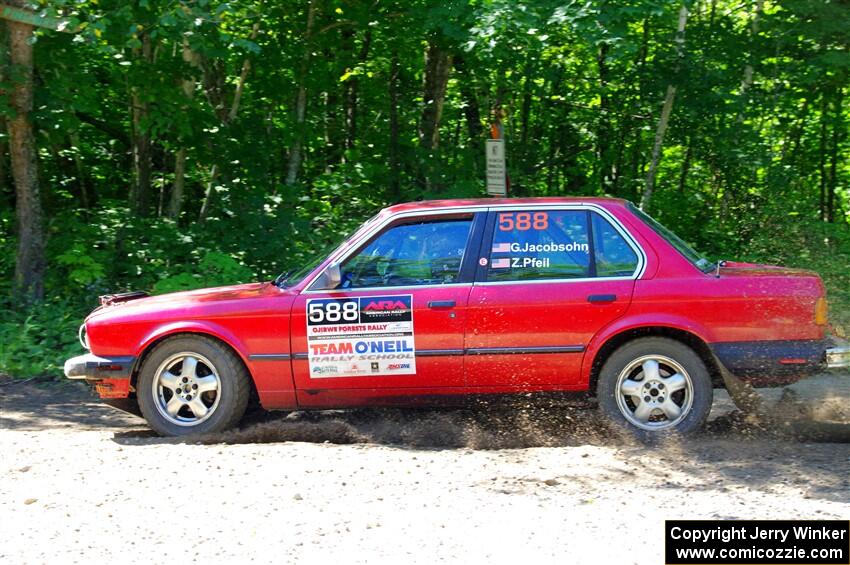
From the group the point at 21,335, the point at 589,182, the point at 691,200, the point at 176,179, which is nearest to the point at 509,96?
the point at 589,182

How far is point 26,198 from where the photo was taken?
1116cm

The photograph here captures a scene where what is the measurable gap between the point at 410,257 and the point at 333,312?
26.3 inches

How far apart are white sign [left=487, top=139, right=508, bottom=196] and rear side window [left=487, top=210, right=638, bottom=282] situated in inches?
182

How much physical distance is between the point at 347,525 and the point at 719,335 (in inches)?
117

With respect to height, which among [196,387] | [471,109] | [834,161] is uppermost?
[471,109]

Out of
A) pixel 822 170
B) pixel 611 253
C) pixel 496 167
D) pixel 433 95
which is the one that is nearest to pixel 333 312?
pixel 611 253

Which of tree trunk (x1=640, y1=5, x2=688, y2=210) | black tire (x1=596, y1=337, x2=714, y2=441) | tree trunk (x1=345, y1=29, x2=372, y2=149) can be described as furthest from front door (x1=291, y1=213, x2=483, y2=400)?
tree trunk (x1=345, y1=29, x2=372, y2=149)

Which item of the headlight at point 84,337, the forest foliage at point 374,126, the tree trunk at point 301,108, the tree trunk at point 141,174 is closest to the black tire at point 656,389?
the headlight at point 84,337

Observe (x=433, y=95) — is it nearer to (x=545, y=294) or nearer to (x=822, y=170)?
(x=822, y=170)

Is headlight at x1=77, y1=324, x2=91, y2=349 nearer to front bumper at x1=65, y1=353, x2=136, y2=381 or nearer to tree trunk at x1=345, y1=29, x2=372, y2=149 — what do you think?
front bumper at x1=65, y1=353, x2=136, y2=381

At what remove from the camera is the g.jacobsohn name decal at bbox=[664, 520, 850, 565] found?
4312 mm

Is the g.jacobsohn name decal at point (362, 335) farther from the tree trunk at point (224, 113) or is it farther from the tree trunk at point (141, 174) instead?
the tree trunk at point (141, 174)

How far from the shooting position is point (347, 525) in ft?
15.8

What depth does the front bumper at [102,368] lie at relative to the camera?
6.75 m
